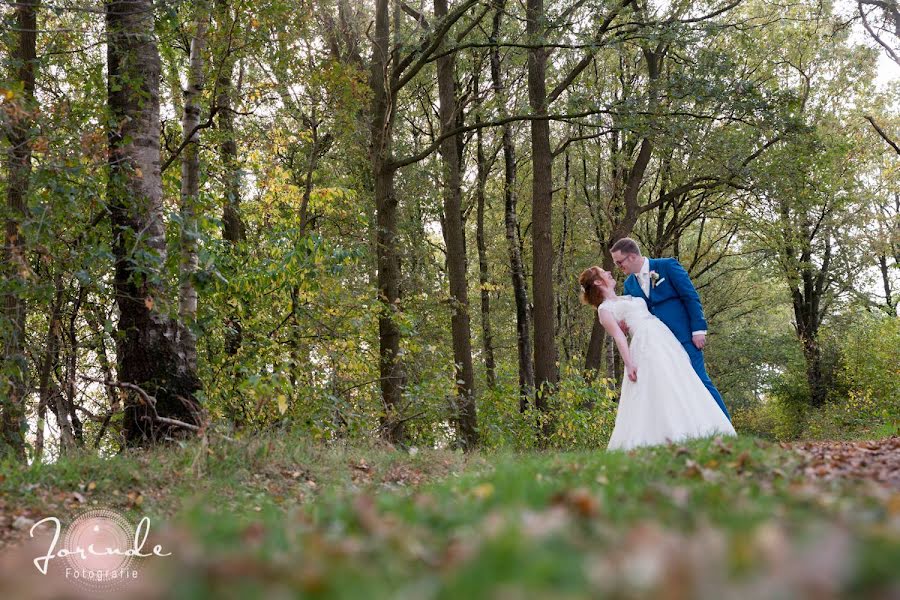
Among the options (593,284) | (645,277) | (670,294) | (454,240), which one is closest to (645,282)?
(645,277)

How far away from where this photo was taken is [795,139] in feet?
43.9

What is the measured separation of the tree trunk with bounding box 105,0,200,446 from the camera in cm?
824

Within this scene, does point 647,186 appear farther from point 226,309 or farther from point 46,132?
point 46,132

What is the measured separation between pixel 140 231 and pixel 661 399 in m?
6.09

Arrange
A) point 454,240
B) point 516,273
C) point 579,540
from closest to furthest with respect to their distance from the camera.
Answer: point 579,540
point 454,240
point 516,273

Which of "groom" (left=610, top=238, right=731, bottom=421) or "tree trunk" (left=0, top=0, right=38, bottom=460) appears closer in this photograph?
"tree trunk" (left=0, top=0, right=38, bottom=460)

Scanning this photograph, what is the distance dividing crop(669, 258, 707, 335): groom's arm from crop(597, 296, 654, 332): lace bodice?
17.5 inches

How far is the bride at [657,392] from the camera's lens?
7992 millimetres

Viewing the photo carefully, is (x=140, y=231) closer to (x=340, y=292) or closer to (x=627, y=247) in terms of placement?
(x=340, y=292)

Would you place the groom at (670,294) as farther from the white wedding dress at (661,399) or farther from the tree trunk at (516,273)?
the tree trunk at (516,273)

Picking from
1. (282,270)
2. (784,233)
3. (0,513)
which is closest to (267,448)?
(0,513)

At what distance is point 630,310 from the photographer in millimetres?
8742

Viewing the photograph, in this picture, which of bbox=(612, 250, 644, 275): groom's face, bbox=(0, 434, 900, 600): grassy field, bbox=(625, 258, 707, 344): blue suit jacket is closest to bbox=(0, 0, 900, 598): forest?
bbox=(0, 434, 900, 600): grassy field

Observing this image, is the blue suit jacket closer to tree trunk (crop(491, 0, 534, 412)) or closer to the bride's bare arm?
the bride's bare arm
